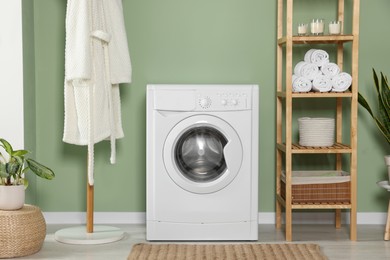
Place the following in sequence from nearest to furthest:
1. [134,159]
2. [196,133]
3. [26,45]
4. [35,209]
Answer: [35,209] → [196,133] → [26,45] → [134,159]

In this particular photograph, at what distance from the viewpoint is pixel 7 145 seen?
11.6 ft

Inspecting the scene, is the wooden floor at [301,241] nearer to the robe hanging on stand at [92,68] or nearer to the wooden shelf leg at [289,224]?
the wooden shelf leg at [289,224]

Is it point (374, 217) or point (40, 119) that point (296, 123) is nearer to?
point (374, 217)

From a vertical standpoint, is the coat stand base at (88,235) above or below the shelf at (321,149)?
below

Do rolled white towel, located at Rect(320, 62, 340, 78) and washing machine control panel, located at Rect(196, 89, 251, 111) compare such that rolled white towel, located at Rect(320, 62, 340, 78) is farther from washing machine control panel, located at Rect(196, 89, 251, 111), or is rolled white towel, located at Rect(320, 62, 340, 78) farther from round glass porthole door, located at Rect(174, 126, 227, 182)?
round glass porthole door, located at Rect(174, 126, 227, 182)

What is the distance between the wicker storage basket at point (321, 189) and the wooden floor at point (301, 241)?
0.74ft

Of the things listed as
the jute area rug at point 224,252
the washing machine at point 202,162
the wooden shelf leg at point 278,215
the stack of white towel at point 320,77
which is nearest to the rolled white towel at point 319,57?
the stack of white towel at point 320,77

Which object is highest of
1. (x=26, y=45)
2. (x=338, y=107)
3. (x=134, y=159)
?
(x=26, y=45)

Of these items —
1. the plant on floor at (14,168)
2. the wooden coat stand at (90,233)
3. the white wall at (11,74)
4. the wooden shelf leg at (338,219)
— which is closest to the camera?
the plant on floor at (14,168)

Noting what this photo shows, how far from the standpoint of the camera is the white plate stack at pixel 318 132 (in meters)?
3.87

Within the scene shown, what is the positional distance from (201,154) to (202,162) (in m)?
0.05

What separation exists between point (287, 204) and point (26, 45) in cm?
181

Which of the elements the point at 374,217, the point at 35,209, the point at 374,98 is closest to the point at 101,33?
the point at 35,209

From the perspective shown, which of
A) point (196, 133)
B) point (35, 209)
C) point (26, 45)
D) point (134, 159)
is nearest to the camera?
point (35, 209)
